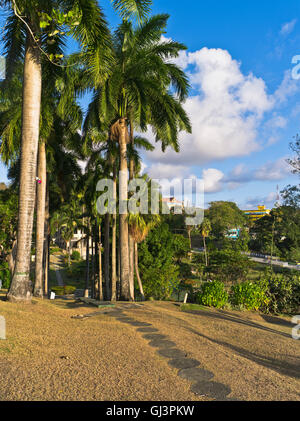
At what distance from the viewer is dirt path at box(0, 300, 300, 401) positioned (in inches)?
152

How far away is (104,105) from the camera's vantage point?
540 inches

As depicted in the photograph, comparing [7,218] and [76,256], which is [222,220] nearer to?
[76,256]

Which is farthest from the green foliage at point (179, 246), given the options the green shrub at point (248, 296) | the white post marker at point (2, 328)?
the white post marker at point (2, 328)

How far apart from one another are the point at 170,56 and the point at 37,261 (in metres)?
12.1

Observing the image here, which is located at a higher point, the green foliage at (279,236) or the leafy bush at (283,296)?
the green foliage at (279,236)

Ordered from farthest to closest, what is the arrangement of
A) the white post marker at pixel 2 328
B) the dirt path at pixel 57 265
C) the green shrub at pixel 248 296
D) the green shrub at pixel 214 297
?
the dirt path at pixel 57 265 → the green shrub at pixel 248 296 → the green shrub at pixel 214 297 → the white post marker at pixel 2 328

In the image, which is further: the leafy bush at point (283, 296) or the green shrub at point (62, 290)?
the green shrub at point (62, 290)

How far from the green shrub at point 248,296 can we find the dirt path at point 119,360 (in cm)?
603

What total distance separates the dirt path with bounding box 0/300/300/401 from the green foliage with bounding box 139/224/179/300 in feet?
51.3

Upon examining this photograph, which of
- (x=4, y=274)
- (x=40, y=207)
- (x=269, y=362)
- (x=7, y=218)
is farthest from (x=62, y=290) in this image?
(x=269, y=362)

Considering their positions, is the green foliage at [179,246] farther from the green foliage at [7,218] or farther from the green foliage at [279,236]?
the green foliage at [7,218]

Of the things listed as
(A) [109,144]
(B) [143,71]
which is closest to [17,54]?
(B) [143,71]

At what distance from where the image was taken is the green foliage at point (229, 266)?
35469 millimetres

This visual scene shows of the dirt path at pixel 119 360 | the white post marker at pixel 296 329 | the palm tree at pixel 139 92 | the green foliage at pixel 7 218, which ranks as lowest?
the white post marker at pixel 296 329
